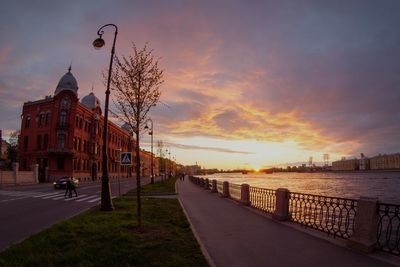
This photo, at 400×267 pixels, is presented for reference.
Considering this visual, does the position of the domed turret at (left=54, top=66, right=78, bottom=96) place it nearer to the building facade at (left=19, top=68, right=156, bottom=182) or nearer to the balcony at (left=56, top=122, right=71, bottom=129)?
the building facade at (left=19, top=68, right=156, bottom=182)

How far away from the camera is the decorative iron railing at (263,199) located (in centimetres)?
1518

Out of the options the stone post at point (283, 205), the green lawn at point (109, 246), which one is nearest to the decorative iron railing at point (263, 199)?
the stone post at point (283, 205)

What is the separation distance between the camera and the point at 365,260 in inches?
284

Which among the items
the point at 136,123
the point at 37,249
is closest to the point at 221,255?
the point at 37,249

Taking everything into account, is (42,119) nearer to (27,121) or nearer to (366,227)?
(27,121)

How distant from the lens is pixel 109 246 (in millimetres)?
8164

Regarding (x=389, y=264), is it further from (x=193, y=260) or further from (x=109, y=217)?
(x=109, y=217)

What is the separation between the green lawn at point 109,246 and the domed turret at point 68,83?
5463cm

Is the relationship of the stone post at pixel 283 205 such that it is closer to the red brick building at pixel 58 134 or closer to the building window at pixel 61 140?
the red brick building at pixel 58 134

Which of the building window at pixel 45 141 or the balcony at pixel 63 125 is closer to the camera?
the balcony at pixel 63 125

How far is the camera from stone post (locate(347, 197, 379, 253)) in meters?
7.81

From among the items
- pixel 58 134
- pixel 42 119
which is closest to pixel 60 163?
pixel 58 134

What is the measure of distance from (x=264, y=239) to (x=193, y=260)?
2.87 meters

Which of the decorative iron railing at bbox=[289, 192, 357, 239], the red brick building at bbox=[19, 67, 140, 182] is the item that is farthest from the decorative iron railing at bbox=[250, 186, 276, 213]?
the red brick building at bbox=[19, 67, 140, 182]
